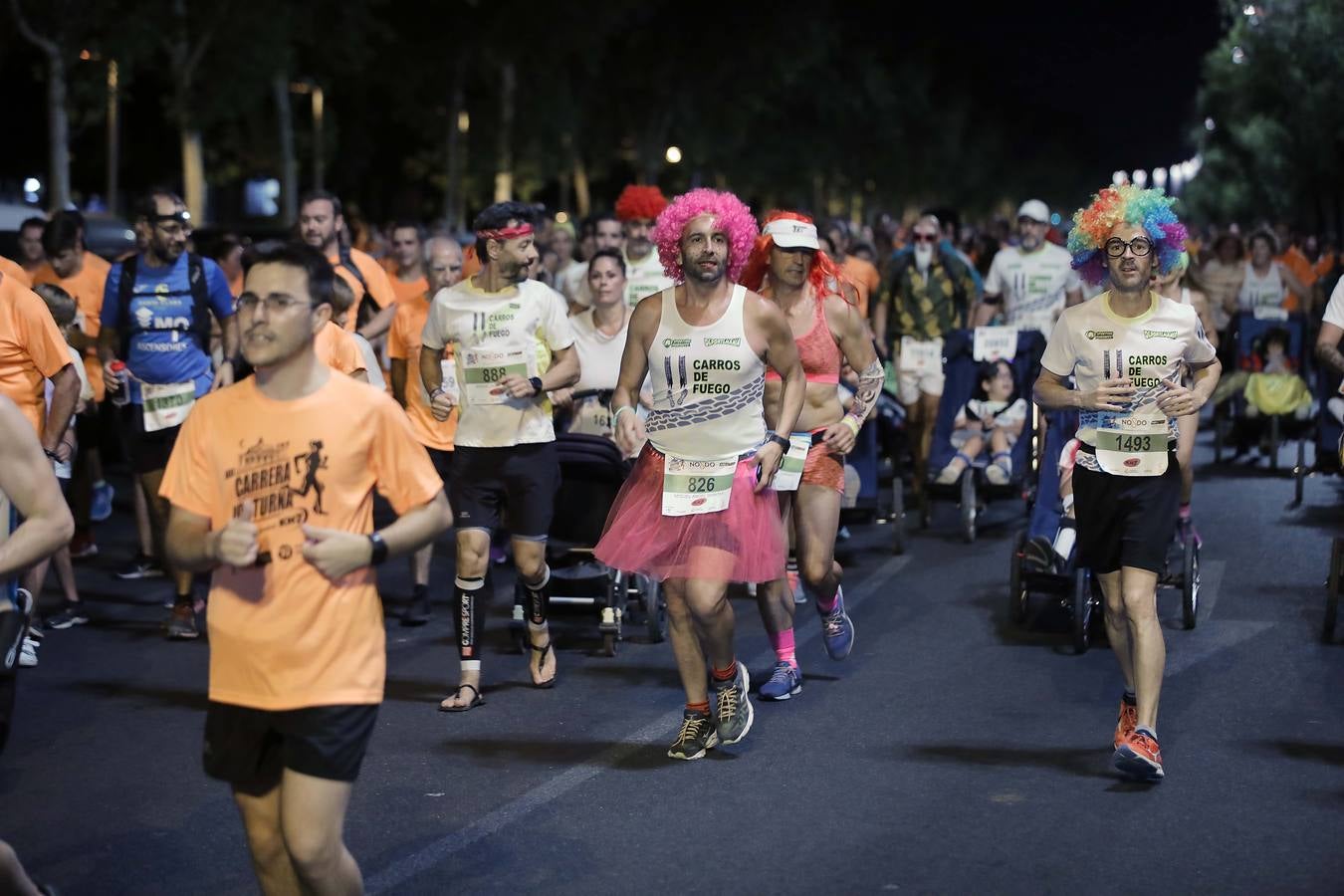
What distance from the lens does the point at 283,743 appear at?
4984mm

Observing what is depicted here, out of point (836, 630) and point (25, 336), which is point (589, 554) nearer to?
point (836, 630)

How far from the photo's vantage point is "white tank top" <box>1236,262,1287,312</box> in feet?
65.1

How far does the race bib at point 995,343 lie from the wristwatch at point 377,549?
347 inches

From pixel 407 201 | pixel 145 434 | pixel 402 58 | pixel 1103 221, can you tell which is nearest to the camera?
pixel 1103 221

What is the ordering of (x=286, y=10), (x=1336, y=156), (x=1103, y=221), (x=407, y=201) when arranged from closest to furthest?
(x=1103, y=221) < (x=286, y=10) < (x=1336, y=156) < (x=407, y=201)

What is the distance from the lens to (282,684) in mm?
4926

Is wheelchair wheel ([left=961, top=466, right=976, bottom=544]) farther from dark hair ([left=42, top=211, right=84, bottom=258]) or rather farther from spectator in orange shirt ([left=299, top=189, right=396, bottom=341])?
dark hair ([left=42, top=211, right=84, bottom=258])

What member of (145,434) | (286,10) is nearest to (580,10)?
(286,10)

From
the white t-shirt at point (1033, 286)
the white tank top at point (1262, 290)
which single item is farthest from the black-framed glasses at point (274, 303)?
the white tank top at point (1262, 290)

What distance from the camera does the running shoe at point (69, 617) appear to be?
423 inches

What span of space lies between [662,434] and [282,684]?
3.08 m

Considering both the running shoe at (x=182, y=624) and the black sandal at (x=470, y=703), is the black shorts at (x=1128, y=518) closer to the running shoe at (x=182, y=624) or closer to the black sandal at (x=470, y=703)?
the black sandal at (x=470, y=703)

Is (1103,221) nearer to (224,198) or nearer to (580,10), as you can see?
(580,10)

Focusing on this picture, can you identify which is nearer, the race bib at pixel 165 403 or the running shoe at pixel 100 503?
the race bib at pixel 165 403
